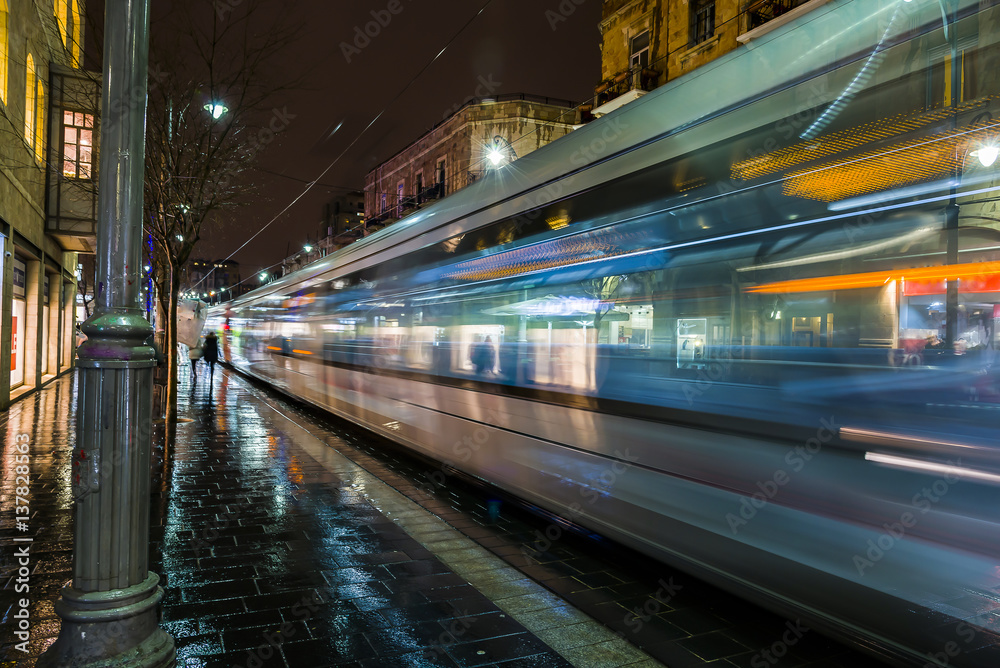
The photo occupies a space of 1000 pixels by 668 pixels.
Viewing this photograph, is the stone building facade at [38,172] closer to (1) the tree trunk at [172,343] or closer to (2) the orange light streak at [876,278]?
(1) the tree trunk at [172,343]

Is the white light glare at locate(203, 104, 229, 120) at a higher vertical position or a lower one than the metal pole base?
higher

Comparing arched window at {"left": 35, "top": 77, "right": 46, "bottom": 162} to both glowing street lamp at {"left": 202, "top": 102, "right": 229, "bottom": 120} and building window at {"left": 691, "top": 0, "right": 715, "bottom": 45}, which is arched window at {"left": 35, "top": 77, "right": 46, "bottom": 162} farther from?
building window at {"left": 691, "top": 0, "right": 715, "bottom": 45}

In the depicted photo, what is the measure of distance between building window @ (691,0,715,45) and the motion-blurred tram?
617 inches

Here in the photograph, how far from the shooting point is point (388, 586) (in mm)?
4297

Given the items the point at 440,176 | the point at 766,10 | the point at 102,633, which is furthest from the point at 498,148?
the point at 102,633

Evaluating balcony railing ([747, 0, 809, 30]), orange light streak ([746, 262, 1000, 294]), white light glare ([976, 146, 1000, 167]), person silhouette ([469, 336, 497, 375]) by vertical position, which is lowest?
person silhouette ([469, 336, 497, 375])

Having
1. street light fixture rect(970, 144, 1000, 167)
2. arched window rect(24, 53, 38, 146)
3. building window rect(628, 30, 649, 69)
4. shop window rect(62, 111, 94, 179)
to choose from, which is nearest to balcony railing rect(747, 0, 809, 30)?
building window rect(628, 30, 649, 69)

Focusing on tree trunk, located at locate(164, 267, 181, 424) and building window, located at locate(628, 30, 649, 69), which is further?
building window, located at locate(628, 30, 649, 69)

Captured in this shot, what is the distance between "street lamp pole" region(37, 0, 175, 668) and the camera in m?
2.84

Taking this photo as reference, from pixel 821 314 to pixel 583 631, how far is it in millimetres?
2156

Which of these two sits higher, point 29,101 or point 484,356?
point 29,101

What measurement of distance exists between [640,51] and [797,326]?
791 inches

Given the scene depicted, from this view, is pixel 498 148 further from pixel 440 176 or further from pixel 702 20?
pixel 702 20

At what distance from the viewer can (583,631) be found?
374 centimetres
